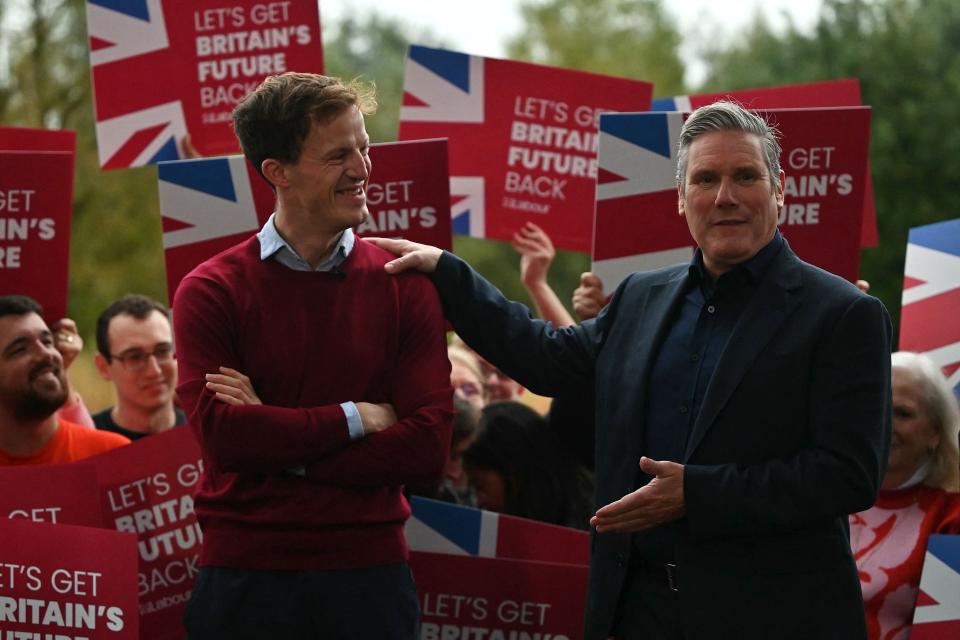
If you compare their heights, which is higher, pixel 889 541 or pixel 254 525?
pixel 254 525

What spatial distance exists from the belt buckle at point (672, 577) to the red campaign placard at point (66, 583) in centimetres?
163

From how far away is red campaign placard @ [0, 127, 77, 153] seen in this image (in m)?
5.74

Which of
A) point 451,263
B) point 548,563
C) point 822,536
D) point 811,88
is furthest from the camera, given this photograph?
point 811,88

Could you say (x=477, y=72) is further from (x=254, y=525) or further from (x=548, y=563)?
(x=254, y=525)

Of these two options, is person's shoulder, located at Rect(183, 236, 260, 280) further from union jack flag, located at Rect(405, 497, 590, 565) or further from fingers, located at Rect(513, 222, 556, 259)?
fingers, located at Rect(513, 222, 556, 259)

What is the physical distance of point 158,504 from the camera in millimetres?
5062

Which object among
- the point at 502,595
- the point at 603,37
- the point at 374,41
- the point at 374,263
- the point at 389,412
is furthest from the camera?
the point at 374,41

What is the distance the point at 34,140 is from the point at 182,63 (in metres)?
0.64

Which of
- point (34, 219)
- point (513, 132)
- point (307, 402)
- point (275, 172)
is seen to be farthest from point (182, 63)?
point (307, 402)

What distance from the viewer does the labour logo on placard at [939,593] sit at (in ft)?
14.7

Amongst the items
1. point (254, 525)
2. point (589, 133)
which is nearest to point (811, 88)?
point (589, 133)

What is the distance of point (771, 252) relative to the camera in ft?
12.7

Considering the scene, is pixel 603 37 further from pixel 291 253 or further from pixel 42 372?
pixel 291 253

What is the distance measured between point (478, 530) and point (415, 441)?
1.10 meters
